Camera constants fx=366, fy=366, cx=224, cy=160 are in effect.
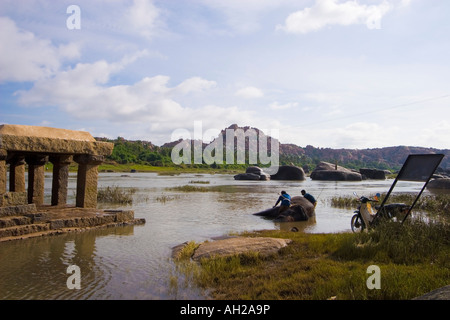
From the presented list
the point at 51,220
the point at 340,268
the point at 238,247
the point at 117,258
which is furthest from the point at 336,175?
the point at 340,268

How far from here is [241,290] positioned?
572cm

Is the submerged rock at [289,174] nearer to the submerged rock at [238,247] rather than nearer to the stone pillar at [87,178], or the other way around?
the stone pillar at [87,178]

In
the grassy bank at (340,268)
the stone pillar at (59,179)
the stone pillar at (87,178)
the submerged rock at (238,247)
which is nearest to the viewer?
the grassy bank at (340,268)

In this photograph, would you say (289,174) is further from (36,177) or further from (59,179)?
(59,179)

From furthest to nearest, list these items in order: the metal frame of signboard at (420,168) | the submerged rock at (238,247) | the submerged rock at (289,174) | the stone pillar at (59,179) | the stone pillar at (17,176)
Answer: the submerged rock at (289,174) → the stone pillar at (17,176) → the stone pillar at (59,179) → the metal frame of signboard at (420,168) → the submerged rock at (238,247)

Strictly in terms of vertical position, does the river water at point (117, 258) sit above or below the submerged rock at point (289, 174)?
below

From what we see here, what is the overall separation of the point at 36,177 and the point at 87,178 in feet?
10.3

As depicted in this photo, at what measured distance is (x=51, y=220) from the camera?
10.6 meters

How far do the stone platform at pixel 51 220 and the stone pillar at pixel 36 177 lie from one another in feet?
7.48

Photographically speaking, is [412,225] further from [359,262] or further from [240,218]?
[240,218]

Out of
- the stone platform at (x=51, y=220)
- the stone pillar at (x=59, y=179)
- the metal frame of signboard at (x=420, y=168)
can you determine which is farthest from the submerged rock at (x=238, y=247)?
the stone pillar at (x=59, y=179)

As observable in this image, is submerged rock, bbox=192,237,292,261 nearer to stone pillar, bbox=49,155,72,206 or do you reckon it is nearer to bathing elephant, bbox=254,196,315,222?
bathing elephant, bbox=254,196,315,222

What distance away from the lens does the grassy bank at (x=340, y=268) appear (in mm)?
5230
